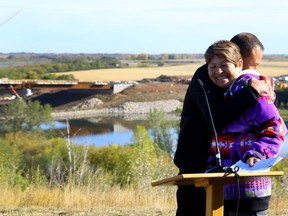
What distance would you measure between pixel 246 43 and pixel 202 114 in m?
0.39

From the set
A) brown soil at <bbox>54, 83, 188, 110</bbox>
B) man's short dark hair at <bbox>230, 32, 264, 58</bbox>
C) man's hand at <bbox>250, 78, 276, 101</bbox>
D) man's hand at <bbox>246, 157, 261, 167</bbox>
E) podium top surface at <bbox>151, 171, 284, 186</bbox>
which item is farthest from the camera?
brown soil at <bbox>54, 83, 188, 110</bbox>

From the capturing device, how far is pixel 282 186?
35.4ft

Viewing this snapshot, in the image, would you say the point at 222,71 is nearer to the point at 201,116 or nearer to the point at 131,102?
the point at 201,116

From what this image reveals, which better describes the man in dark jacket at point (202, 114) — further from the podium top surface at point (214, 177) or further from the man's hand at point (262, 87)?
the podium top surface at point (214, 177)

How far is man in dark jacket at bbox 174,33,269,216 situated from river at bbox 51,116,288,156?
39600 mm

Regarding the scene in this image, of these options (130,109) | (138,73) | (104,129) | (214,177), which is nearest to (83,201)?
(214,177)

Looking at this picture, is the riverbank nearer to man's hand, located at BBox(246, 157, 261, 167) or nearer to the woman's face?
the woman's face

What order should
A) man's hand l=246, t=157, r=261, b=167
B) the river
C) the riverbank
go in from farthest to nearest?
the riverbank < the river < man's hand l=246, t=157, r=261, b=167

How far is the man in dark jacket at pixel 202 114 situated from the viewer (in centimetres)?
315

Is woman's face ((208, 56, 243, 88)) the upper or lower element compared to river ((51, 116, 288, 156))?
upper

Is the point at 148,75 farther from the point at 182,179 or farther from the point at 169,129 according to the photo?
the point at 182,179

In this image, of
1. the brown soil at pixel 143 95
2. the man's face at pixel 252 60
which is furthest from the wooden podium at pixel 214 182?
the brown soil at pixel 143 95

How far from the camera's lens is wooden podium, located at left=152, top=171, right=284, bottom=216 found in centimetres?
282

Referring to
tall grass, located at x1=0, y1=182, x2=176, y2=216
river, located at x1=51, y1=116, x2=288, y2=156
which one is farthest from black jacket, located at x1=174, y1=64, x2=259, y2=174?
river, located at x1=51, y1=116, x2=288, y2=156
